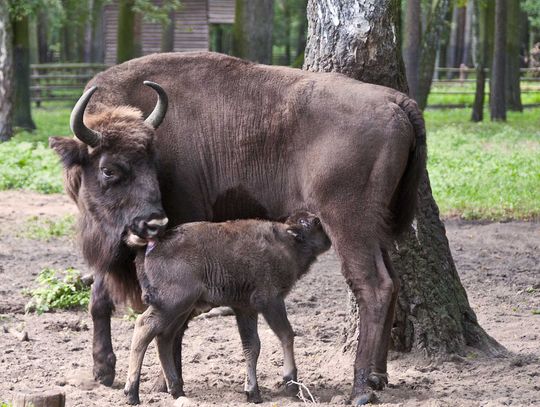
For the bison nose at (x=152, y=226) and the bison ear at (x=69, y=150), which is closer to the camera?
the bison nose at (x=152, y=226)

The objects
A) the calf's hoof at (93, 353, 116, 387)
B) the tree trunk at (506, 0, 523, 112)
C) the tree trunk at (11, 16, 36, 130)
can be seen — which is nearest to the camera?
the calf's hoof at (93, 353, 116, 387)

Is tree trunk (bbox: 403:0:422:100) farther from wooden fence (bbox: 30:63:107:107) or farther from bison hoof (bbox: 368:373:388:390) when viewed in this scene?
bison hoof (bbox: 368:373:388:390)

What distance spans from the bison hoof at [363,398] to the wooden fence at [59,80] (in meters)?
30.2

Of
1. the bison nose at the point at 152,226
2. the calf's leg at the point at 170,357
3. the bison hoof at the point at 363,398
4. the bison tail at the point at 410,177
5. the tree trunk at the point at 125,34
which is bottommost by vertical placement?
the bison hoof at the point at 363,398

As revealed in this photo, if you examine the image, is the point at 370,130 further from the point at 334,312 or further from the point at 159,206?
the point at 334,312

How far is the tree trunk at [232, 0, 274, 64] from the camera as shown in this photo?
21.4 meters

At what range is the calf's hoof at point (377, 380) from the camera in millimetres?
5898

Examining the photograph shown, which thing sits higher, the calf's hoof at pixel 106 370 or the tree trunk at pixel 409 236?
the tree trunk at pixel 409 236

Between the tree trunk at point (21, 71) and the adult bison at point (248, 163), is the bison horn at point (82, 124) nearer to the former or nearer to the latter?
the adult bison at point (248, 163)

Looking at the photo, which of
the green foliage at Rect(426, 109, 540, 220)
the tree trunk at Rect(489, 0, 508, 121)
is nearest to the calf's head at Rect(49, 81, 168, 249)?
the green foliage at Rect(426, 109, 540, 220)

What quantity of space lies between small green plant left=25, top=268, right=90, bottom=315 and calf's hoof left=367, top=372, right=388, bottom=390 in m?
3.36

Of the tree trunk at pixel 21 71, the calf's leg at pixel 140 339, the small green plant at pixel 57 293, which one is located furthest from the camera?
the tree trunk at pixel 21 71

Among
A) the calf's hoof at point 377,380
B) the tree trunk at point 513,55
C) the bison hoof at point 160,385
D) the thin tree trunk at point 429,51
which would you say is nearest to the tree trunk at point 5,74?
the thin tree trunk at point 429,51

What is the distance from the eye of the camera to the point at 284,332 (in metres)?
5.75
